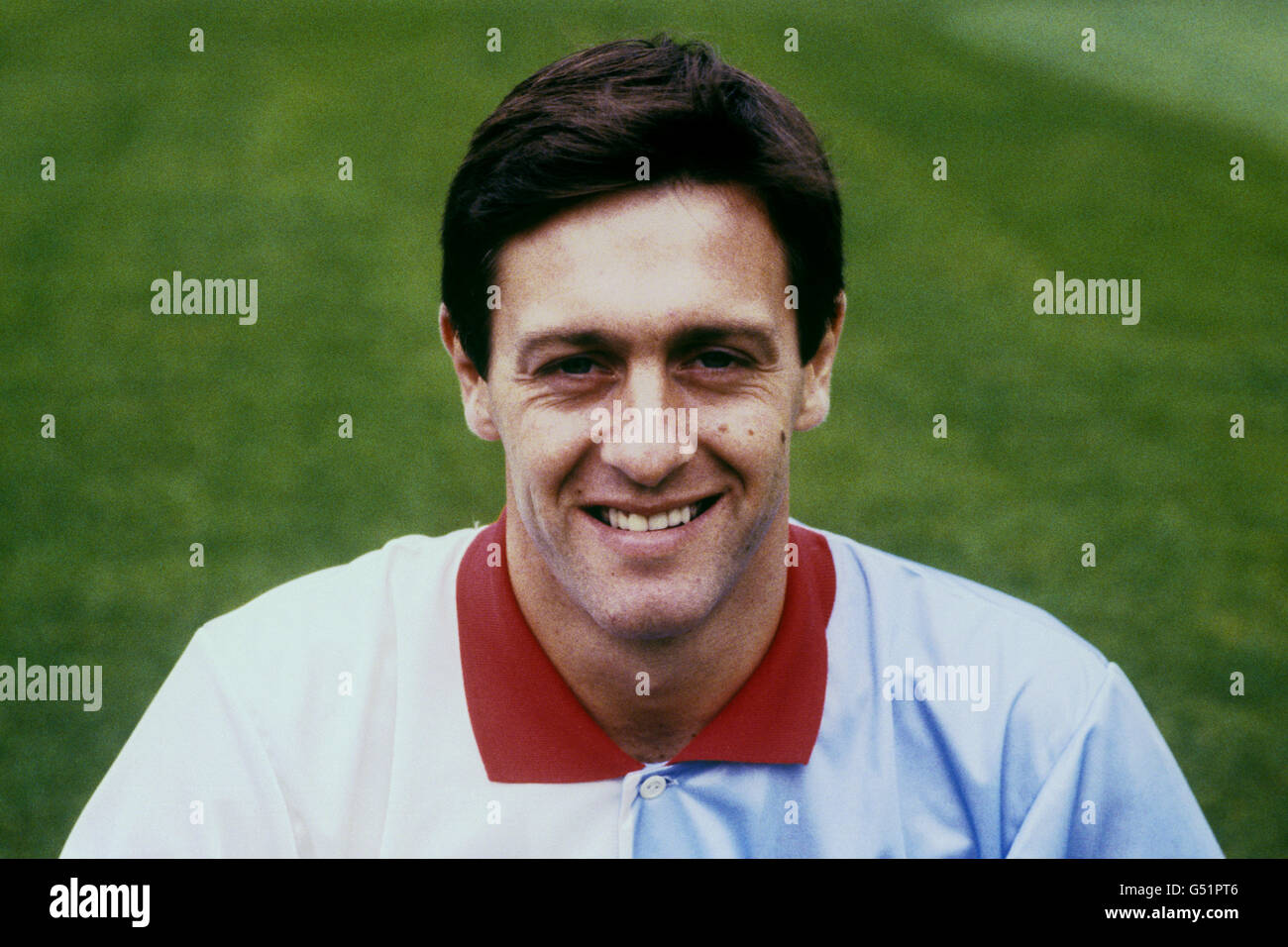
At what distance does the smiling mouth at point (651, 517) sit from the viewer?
2107 mm

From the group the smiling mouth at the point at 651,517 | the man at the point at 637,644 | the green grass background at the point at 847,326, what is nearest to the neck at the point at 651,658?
the man at the point at 637,644

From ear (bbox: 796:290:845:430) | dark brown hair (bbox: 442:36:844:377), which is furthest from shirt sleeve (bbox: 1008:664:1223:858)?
dark brown hair (bbox: 442:36:844:377)

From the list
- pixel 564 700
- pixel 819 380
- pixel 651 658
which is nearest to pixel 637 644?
pixel 651 658

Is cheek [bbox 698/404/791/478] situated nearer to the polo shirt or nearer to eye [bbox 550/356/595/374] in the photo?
eye [bbox 550/356/595/374]

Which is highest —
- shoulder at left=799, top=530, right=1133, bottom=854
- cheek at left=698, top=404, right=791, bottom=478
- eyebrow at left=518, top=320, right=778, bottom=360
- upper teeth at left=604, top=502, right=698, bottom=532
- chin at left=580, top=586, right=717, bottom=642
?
eyebrow at left=518, top=320, right=778, bottom=360

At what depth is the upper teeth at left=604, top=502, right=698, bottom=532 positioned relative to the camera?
2107 millimetres

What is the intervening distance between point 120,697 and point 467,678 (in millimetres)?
2190

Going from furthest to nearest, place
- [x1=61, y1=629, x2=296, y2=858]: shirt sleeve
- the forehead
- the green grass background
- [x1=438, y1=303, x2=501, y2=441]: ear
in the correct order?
the green grass background, [x1=438, y1=303, x2=501, y2=441]: ear, [x1=61, y1=629, x2=296, y2=858]: shirt sleeve, the forehead

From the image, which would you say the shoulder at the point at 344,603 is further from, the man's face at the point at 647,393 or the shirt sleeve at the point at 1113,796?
the shirt sleeve at the point at 1113,796

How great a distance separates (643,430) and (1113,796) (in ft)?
3.30

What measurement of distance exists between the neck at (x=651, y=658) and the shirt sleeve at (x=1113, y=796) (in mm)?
548

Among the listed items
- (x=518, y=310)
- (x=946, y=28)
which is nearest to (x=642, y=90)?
(x=518, y=310)

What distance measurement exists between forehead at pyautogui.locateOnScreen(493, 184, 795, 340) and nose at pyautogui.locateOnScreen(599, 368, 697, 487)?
0.30 ft

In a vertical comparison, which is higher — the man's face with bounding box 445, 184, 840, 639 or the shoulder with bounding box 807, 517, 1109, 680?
the man's face with bounding box 445, 184, 840, 639
